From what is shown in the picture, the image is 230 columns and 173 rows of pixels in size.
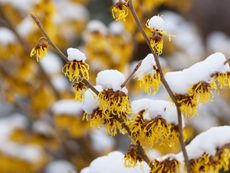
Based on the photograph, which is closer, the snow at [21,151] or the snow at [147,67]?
the snow at [147,67]

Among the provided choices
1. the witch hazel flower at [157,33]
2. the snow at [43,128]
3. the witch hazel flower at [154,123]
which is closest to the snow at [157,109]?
the witch hazel flower at [154,123]

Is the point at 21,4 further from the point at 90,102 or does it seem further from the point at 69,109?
the point at 90,102

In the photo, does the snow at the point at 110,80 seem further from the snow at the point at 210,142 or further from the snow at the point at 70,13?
the snow at the point at 70,13

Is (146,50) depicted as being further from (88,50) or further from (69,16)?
(88,50)

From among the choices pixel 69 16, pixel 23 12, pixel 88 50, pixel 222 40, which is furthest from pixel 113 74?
pixel 222 40

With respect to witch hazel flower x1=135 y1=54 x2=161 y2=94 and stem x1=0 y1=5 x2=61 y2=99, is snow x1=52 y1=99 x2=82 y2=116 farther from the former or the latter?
witch hazel flower x1=135 y1=54 x2=161 y2=94

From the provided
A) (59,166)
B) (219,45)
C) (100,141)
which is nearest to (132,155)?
(100,141)
